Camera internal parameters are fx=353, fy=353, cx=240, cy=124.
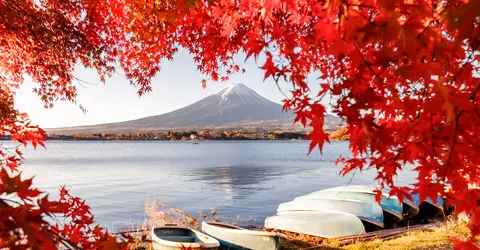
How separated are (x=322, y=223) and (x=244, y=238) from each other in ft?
10.5

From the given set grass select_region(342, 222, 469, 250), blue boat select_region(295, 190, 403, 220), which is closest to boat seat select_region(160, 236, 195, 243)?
grass select_region(342, 222, 469, 250)

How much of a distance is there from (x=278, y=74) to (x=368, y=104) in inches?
45.8

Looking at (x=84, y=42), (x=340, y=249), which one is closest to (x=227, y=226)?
(x=340, y=249)

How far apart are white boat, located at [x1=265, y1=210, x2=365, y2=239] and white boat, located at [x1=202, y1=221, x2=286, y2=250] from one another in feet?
7.49

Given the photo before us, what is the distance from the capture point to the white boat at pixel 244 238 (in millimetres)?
9250

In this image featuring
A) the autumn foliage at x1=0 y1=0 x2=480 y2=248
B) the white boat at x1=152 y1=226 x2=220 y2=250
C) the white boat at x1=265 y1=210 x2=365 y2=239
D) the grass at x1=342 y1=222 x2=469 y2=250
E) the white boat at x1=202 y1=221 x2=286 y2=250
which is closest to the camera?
the autumn foliage at x1=0 y1=0 x2=480 y2=248

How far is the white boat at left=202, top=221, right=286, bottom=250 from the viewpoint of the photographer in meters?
9.25

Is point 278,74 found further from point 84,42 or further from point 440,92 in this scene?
point 84,42

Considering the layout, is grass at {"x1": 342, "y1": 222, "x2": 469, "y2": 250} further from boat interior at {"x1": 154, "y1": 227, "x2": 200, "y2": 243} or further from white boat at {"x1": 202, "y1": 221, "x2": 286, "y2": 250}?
boat interior at {"x1": 154, "y1": 227, "x2": 200, "y2": 243}

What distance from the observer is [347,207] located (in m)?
12.9

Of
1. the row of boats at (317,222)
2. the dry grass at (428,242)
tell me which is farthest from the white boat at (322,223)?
the dry grass at (428,242)

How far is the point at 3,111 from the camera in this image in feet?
24.5

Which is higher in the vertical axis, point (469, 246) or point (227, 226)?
point (469, 246)

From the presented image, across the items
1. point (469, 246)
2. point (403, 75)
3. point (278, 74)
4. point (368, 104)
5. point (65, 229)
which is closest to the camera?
point (403, 75)
